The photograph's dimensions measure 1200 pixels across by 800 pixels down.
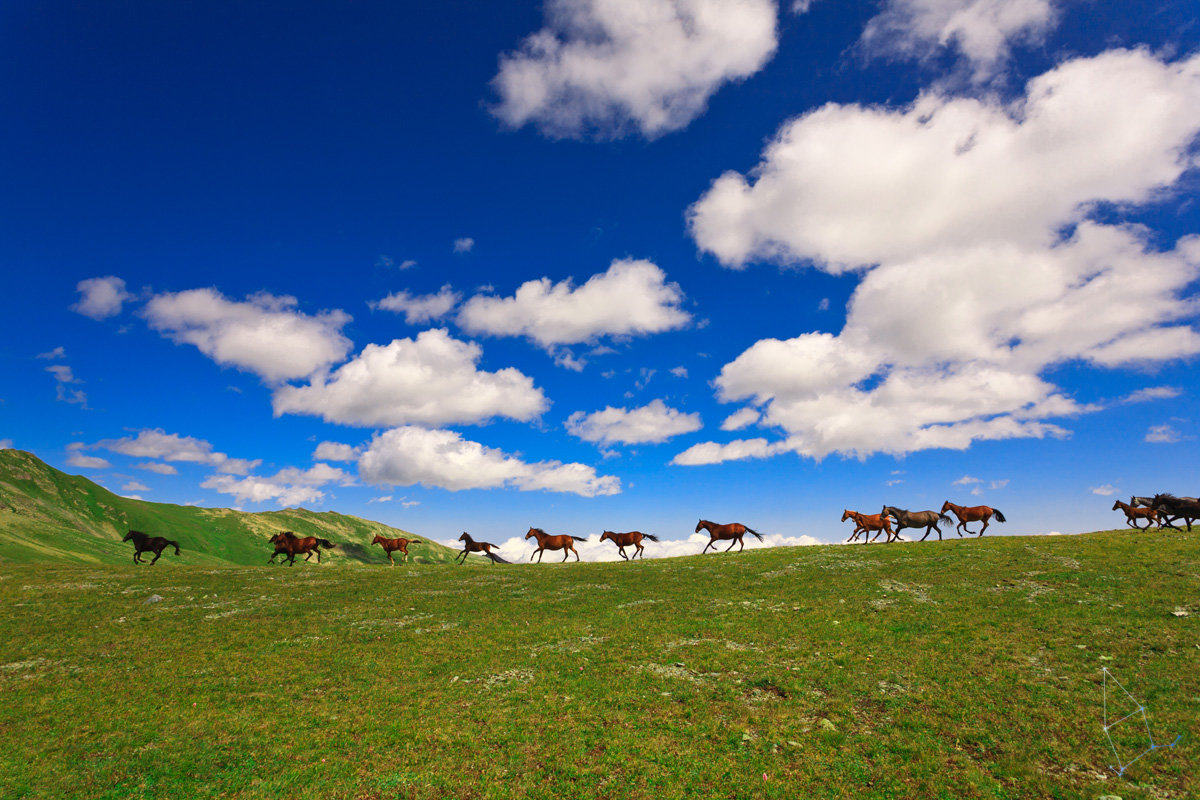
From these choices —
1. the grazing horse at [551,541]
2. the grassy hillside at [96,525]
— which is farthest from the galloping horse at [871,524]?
the grassy hillside at [96,525]

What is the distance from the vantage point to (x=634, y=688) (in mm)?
15961

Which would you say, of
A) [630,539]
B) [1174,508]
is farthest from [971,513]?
[630,539]

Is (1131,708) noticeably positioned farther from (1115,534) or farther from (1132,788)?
(1115,534)

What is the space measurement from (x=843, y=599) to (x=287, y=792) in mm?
23006

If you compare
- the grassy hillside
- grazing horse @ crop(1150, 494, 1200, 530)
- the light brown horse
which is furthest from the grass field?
the grassy hillside

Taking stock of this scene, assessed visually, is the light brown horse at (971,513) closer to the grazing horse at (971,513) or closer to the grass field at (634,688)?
the grazing horse at (971,513)

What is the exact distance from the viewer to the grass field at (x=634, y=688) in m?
11.5

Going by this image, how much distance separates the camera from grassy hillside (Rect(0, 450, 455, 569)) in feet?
295

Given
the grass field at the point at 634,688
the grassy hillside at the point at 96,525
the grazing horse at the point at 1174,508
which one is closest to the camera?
the grass field at the point at 634,688

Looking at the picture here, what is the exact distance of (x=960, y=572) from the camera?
26.5 m

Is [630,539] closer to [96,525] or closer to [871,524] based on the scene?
[871,524]

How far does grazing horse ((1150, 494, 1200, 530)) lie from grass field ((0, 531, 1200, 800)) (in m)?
4.70

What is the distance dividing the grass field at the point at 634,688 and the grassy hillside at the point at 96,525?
45073 mm

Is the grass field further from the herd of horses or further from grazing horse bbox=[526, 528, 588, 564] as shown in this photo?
grazing horse bbox=[526, 528, 588, 564]
